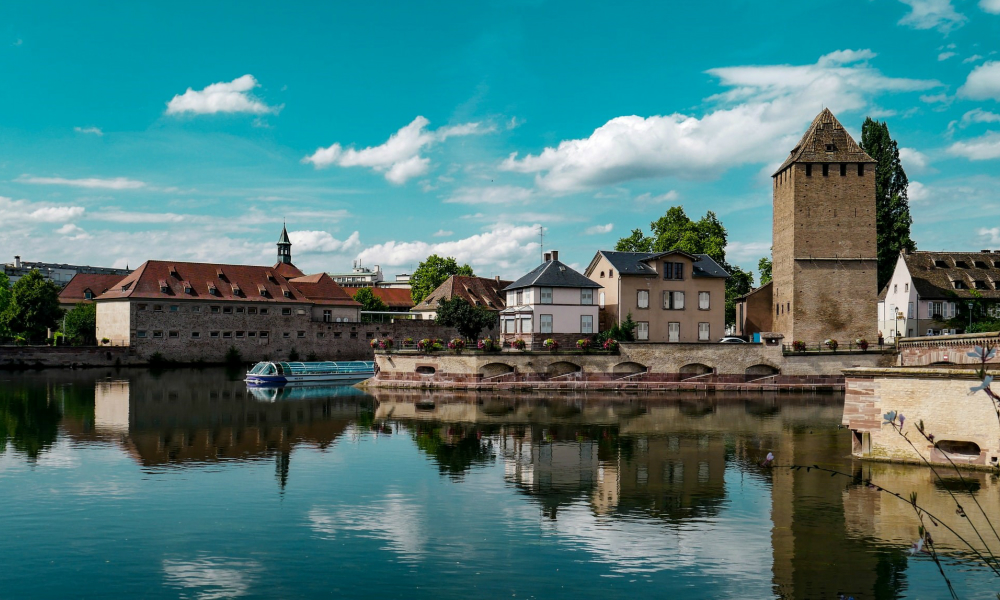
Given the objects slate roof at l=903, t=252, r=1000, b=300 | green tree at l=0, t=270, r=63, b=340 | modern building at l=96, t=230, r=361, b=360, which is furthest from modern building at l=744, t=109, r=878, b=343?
green tree at l=0, t=270, r=63, b=340

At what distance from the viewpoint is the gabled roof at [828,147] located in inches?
2244

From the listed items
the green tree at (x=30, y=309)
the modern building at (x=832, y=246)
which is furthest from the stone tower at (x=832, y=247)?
the green tree at (x=30, y=309)

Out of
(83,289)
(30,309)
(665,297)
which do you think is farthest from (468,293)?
(83,289)

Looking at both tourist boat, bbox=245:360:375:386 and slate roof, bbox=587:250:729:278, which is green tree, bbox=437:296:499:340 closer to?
tourist boat, bbox=245:360:375:386

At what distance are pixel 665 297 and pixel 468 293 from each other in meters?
35.7

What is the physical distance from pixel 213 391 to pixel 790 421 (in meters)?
33.9

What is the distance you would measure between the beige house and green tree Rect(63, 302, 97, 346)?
53765 millimetres

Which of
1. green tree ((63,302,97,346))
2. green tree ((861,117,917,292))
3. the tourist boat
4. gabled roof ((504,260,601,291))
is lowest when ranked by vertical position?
the tourist boat

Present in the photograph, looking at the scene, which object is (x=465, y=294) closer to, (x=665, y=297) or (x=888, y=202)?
(x=665, y=297)

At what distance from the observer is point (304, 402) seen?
143 ft

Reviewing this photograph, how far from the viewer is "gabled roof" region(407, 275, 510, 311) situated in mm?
87812

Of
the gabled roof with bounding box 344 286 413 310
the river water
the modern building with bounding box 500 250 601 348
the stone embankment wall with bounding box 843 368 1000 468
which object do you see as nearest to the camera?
the river water

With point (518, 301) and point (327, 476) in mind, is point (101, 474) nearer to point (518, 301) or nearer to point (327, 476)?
point (327, 476)

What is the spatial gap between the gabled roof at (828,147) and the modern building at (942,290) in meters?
12.0
